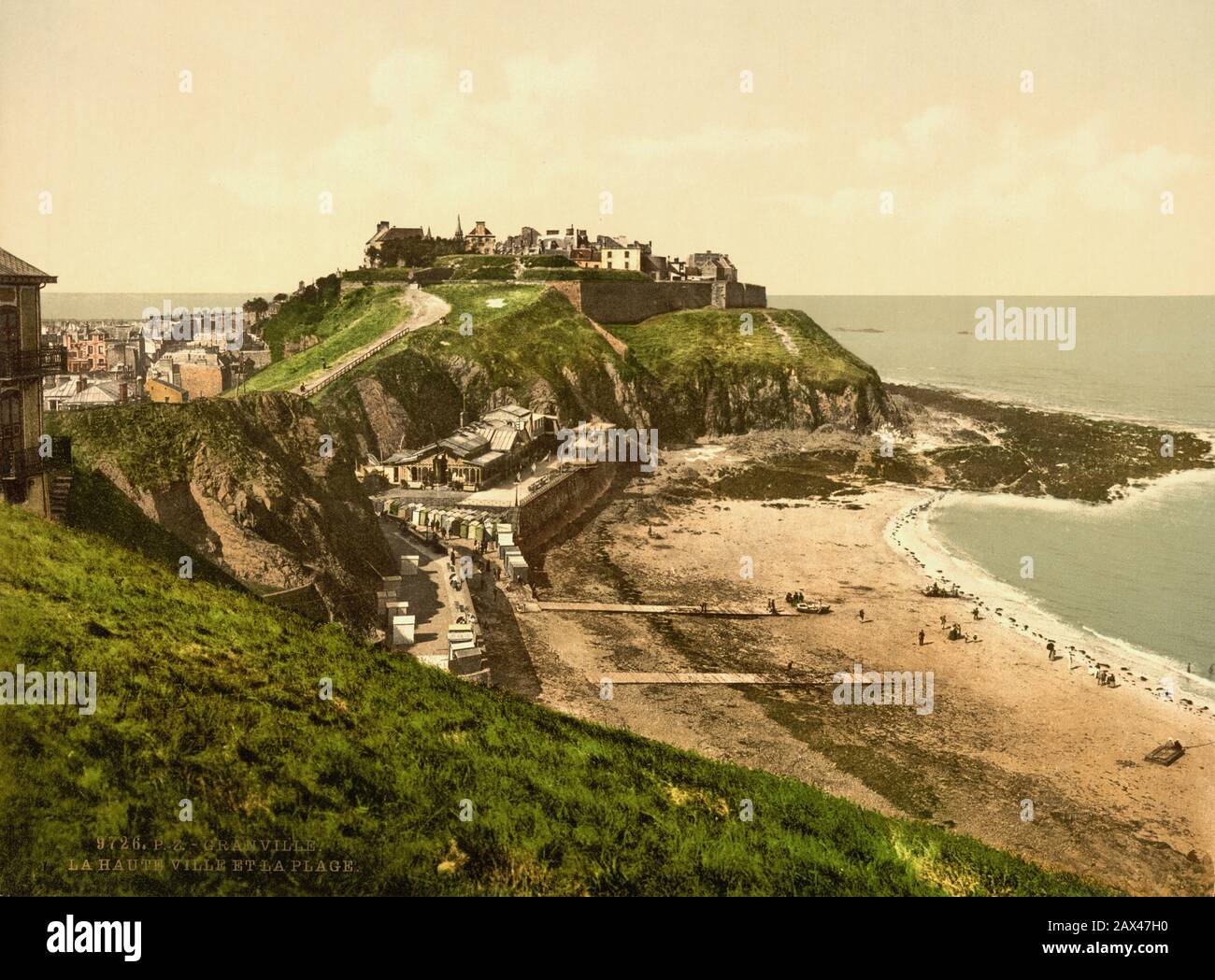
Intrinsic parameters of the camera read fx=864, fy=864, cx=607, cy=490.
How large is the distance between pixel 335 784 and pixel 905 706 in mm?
26623

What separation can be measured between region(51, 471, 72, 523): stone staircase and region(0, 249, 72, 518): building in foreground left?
1.80 m

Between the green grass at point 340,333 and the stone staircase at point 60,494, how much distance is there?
44.9 m

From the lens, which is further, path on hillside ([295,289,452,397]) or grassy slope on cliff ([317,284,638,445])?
grassy slope on cliff ([317,284,638,445])

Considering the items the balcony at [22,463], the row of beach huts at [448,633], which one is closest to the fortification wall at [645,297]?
the row of beach huts at [448,633]

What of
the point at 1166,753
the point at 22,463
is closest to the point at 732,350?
the point at 1166,753

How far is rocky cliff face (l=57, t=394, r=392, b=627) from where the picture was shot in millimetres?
27812

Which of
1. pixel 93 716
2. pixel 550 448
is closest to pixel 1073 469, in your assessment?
pixel 550 448

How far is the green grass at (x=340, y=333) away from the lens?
244 feet

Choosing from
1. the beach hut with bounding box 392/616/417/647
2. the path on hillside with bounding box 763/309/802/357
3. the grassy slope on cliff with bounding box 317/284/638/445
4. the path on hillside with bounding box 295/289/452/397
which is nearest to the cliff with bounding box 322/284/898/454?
the grassy slope on cliff with bounding box 317/284/638/445

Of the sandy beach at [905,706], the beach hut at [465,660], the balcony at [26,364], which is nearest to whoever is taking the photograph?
the balcony at [26,364]

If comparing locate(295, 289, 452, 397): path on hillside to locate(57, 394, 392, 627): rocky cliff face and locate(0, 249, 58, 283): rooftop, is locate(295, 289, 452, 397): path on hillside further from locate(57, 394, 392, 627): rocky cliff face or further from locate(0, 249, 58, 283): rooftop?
locate(0, 249, 58, 283): rooftop

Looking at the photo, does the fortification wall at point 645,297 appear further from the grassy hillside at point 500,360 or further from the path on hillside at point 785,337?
the path on hillside at point 785,337

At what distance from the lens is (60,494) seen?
77.5ft
